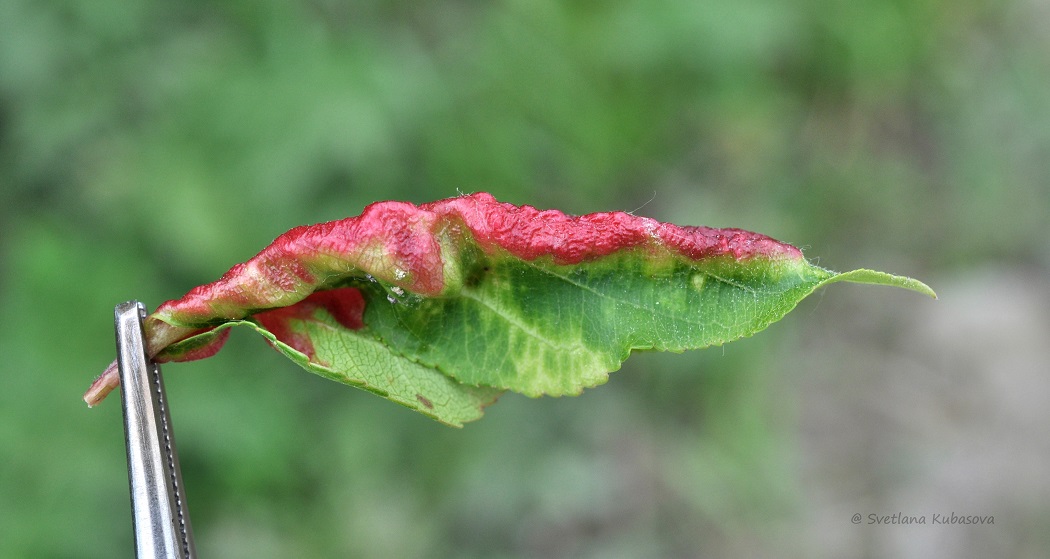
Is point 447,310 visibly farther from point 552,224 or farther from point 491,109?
point 491,109

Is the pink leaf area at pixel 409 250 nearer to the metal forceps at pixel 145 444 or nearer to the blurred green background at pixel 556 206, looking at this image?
the metal forceps at pixel 145 444

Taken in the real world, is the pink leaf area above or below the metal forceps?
above

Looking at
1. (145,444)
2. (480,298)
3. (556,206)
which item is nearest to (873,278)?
(480,298)

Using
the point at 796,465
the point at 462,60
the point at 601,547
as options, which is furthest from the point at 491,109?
the point at 796,465

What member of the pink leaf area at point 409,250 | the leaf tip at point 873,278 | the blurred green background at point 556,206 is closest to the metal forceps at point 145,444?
the pink leaf area at point 409,250

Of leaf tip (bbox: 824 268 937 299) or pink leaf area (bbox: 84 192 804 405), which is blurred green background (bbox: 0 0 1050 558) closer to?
pink leaf area (bbox: 84 192 804 405)

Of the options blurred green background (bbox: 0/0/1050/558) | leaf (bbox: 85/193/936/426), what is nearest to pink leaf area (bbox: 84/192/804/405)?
leaf (bbox: 85/193/936/426)
